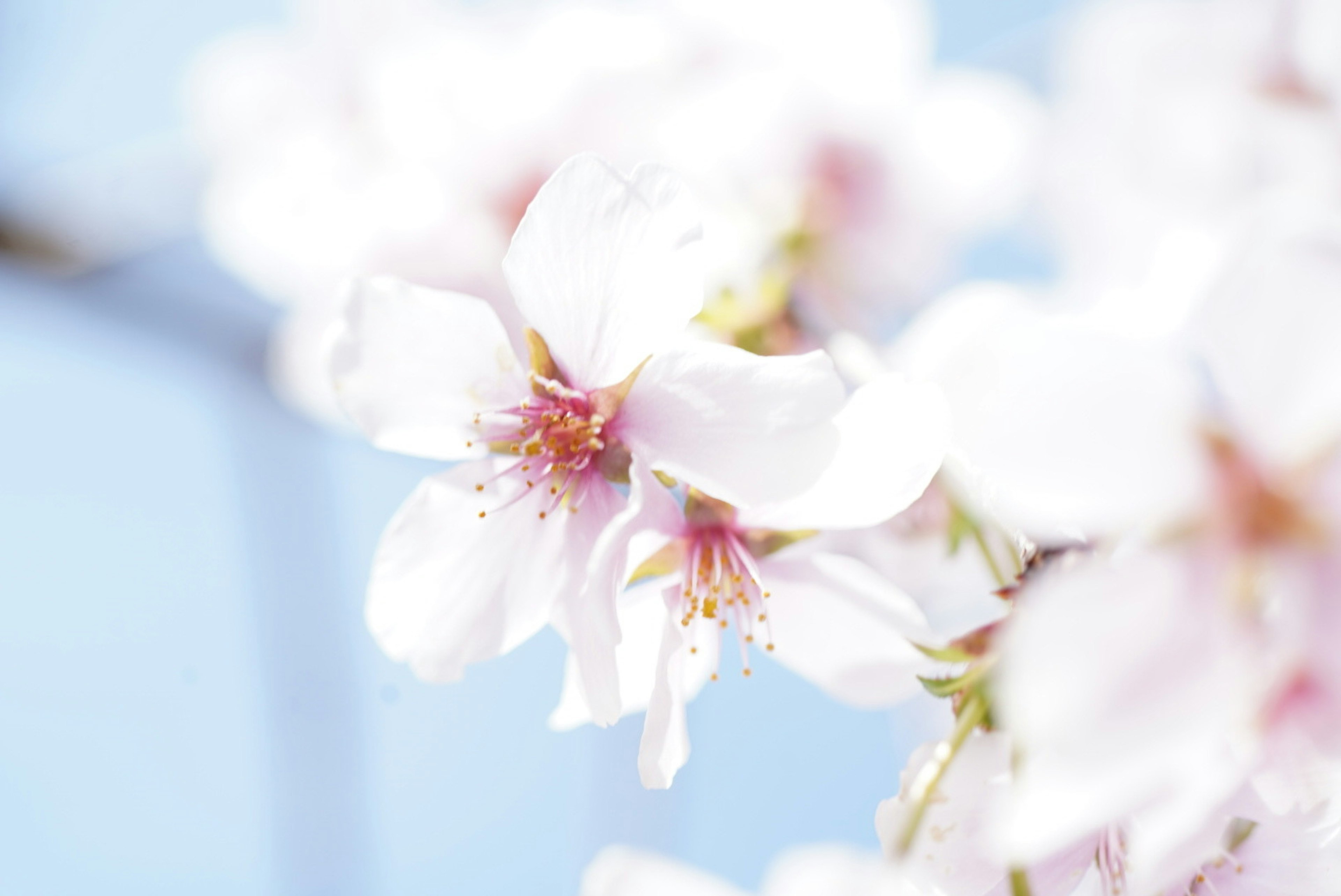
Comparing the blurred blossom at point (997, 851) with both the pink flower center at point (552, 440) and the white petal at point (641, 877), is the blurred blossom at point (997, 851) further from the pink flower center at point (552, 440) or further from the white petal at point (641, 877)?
the pink flower center at point (552, 440)

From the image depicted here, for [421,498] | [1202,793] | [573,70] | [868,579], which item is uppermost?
[573,70]

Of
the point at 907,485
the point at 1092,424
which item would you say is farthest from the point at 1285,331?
the point at 907,485

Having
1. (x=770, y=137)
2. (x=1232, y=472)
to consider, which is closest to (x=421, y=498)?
(x=1232, y=472)

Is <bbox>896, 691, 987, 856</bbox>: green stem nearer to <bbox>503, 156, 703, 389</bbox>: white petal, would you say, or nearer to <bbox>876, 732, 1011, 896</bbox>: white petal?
<bbox>876, 732, 1011, 896</bbox>: white petal

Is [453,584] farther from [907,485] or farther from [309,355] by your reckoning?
[309,355]

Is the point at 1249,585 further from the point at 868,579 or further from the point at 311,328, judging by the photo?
the point at 311,328

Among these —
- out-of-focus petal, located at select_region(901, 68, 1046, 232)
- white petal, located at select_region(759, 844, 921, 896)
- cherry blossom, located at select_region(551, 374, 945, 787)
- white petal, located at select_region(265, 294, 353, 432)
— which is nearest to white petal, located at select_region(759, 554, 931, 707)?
cherry blossom, located at select_region(551, 374, 945, 787)

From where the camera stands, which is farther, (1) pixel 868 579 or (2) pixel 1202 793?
(1) pixel 868 579
